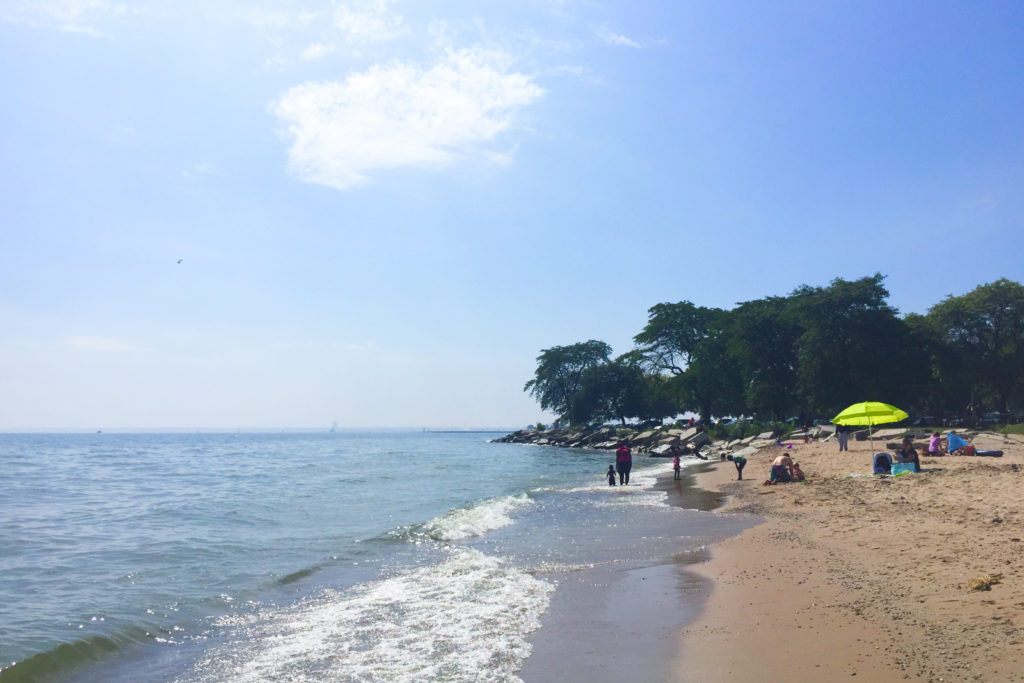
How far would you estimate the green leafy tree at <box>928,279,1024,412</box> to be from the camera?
1957 inches

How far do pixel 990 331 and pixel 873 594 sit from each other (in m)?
54.4

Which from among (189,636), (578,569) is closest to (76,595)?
(189,636)

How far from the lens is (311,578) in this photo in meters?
11.6

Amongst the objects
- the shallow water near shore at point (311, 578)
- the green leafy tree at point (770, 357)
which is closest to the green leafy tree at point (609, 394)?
the green leafy tree at point (770, 357)

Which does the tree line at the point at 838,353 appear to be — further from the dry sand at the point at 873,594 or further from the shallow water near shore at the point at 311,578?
the dry sand at the point at 873,594

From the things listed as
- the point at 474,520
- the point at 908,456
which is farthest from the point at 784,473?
the point at 474,520

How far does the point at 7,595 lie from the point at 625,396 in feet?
257

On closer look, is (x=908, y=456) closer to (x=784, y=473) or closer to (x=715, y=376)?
(x=784, y=473)

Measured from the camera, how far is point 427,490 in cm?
2767

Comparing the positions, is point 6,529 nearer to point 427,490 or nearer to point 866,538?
point 427,490

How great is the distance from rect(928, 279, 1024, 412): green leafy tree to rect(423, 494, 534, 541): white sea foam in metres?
44.2

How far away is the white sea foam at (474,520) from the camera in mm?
15750

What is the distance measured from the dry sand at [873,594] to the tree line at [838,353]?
100 feet

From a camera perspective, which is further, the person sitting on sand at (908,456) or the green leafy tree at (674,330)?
the green leafy tree at (674,330)
